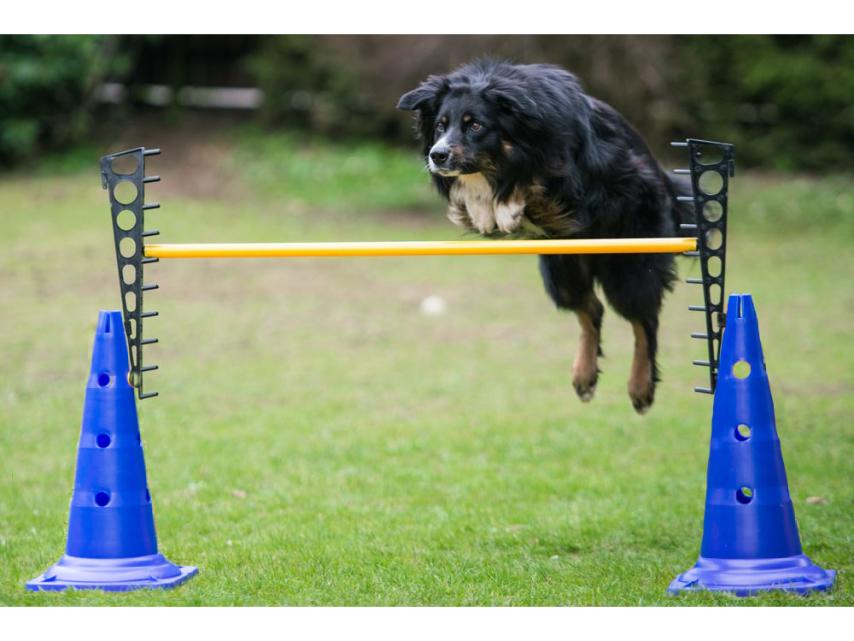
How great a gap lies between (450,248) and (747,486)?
1.42 metres

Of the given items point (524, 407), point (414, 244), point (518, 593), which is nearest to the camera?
point (414, 244)

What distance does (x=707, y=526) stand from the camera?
4195 mm

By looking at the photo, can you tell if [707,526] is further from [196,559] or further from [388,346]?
[388,346]

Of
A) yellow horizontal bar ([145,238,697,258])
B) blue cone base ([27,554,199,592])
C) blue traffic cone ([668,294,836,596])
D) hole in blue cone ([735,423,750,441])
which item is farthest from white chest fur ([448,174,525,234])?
blue cone base ([27,554,199,592])

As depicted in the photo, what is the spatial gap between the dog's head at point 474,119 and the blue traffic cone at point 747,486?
111 centimetres

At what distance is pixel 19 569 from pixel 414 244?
223 cm

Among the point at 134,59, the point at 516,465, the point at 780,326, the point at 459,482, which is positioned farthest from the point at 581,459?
the point at 134,59

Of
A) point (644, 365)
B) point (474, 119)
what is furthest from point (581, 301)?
point (474, 119)

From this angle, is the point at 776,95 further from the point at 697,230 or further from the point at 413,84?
the point at 697,230

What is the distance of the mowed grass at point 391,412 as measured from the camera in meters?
4.85

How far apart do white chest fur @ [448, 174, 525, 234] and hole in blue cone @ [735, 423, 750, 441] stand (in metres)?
1.24

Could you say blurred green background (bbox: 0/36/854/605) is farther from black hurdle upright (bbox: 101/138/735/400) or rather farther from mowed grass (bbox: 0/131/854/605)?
black hurdle upright (bbox: 101/138/735/400)

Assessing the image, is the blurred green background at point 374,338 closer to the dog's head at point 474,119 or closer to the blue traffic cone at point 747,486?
the blue traffic cone at point 747,486

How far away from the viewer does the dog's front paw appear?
4629 mm
